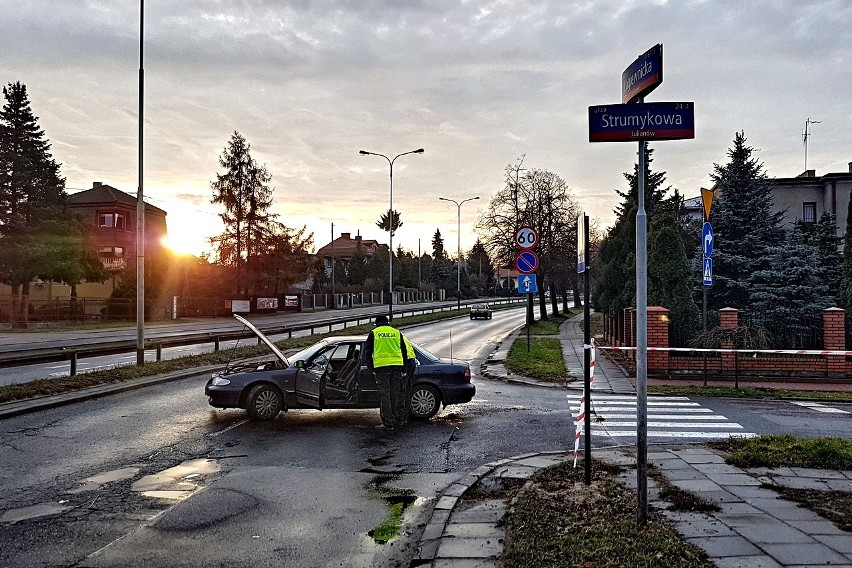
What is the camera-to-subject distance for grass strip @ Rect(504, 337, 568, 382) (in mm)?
16719

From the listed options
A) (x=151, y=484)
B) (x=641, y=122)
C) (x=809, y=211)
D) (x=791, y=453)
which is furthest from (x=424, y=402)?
(x=809, y=211)

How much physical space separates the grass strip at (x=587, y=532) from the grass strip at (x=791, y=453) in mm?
2041

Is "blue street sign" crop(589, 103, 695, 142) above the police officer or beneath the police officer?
above

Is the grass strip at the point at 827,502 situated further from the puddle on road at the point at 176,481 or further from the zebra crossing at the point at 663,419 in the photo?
the puddle on road at the point at 176,481

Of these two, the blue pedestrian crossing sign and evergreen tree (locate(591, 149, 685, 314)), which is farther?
evergreen tree (locate(591, 149, 685, 314))

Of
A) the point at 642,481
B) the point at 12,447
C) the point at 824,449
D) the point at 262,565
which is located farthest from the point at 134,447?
the point at 824,449

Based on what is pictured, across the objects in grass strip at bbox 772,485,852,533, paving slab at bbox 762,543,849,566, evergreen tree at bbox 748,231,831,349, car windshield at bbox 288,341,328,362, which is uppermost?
evergreen tree at bbox 748,231,831,349

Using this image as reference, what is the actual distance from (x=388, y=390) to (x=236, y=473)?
2.94 metres

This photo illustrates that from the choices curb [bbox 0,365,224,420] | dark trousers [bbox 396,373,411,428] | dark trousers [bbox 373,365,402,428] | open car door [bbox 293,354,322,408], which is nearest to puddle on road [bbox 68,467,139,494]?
open car door [bbox 293,354,322,408]

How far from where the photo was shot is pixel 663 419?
11141 millimetres

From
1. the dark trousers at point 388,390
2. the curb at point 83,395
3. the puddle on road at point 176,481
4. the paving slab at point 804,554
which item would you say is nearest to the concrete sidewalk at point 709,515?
the paving slab at point 804,554

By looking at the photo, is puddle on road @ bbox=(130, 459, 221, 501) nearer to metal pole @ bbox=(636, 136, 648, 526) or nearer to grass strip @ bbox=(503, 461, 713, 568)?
grass strip @ bbox=(503, 461, 713, 568)

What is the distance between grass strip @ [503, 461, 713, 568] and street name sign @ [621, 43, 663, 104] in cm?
348

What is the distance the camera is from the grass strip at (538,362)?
16.7m
